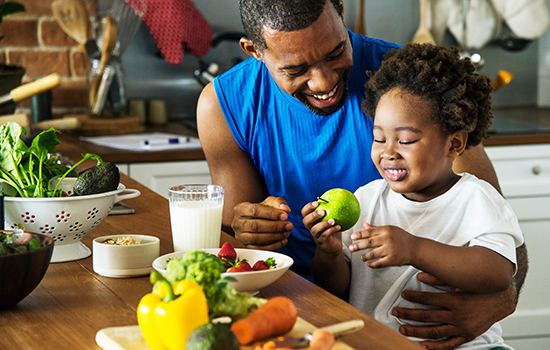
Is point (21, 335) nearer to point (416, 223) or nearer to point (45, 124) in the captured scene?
point (416, 223)

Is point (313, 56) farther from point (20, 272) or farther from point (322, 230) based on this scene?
point (20, 272)

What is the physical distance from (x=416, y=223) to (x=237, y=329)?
73cm

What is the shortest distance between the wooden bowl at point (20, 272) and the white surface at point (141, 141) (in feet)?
4.57

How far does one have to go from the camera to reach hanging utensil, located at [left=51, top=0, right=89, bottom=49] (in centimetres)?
263

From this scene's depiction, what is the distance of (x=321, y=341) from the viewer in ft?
2.22

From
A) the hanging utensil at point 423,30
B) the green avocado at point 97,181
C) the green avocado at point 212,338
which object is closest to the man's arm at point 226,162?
the green avocado at point 97,181

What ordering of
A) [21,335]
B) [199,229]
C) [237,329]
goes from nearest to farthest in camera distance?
1. [237,329]
2. [21,335]
3. [199,229]

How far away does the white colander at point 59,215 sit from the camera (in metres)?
1.04

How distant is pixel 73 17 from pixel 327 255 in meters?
1.89

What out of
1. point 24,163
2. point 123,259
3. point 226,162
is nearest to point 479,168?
point 226,162

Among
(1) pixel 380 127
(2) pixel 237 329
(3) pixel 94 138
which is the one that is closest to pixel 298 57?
(1) pixel 380 127

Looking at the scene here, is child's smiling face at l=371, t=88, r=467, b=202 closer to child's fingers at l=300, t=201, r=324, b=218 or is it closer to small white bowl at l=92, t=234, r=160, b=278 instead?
child's fingers at l=300, t=201, r=324, b=218

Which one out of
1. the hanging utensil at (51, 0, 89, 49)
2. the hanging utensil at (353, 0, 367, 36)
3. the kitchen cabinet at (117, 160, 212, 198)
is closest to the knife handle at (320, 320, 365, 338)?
the kitchen cabinet at (117, 160, 212, 198)

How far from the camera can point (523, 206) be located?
2459mm
